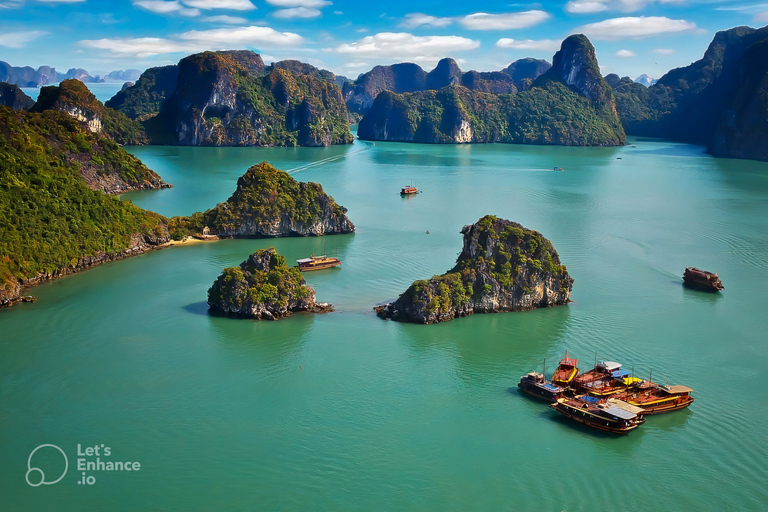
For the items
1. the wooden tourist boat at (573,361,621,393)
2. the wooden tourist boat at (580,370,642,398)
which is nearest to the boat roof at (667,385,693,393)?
the wooden tourist boat at (580,370,642,398)

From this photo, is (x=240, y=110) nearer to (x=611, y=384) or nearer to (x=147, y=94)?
(x=147, y=94)

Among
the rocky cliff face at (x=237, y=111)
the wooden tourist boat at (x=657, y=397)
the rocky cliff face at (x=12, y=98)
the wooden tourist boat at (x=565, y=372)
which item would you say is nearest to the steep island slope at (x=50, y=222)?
the wooden tourist boat at (x=565, y=372)

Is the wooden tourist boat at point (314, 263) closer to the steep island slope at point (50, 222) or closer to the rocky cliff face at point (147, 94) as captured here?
the steep island slope at point (50, 222)

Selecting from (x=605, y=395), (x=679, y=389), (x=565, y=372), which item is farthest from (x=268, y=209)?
(x=679, y=389)

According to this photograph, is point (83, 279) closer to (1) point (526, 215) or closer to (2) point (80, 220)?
(2) point (80, 220)

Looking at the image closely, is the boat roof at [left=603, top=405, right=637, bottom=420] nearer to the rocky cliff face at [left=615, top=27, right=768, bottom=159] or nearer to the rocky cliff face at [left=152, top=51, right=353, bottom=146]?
the rocky cliff face at [left=615, top=27, right=768, bottom=159]
